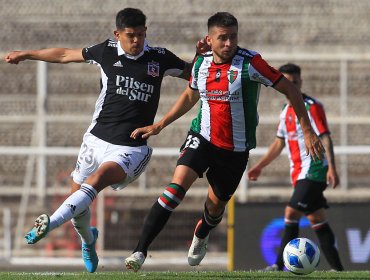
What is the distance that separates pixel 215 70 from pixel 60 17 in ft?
38.2

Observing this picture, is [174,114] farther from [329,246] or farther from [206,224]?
[329,246]

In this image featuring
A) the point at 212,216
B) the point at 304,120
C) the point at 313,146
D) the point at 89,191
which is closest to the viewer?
the point at 313,146

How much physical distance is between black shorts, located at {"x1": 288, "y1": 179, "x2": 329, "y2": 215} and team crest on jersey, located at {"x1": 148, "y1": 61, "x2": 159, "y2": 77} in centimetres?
287

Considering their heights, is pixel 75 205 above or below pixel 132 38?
below

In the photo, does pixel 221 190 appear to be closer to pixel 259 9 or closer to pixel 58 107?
pixel 58 107

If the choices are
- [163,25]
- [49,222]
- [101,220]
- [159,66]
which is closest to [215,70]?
[159,66]

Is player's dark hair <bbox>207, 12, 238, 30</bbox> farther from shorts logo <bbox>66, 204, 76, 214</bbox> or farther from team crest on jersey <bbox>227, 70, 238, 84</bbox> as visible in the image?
shorts logo <bbox>66, 204, 76, 214</bbox>

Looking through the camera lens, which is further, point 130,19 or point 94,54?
point 94,54

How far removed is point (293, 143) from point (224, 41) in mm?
3047

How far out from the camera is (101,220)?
13688 mm

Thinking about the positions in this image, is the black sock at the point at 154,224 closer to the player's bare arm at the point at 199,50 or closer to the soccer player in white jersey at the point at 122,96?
the soccer player in white jersey at the point at 122,96

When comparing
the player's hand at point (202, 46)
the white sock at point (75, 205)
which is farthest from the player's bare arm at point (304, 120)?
the white sock at point (75, 205)

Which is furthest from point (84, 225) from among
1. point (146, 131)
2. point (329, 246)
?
point (329, 246)

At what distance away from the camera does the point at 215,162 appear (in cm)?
824
